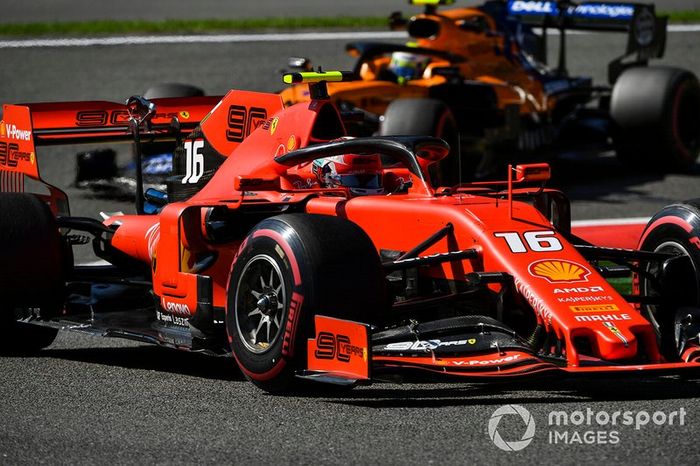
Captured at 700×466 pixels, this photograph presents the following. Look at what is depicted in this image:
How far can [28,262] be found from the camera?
25.4ft

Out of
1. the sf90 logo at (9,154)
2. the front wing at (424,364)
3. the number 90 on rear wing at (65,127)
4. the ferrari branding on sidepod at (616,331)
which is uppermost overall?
the number 90 on rear wing at (65,127)

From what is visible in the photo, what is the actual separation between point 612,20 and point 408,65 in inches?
103

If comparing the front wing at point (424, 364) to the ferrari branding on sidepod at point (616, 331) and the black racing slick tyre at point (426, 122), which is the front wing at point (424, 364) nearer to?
the ferrari branding on sidepod at point (616, 331)

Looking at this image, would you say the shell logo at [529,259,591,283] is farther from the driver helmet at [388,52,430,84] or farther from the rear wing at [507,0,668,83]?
Result: the rear wing at [507,0,668,83]

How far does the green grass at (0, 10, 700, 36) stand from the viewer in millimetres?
22078

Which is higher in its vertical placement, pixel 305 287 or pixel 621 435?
pixel 305 287

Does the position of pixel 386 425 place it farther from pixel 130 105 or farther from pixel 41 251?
pixel 130 105

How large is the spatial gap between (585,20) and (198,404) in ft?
36.1

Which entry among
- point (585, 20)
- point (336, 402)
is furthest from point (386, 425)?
point (585, 20)

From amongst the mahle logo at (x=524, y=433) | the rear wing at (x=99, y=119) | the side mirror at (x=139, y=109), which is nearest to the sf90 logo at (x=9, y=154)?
the rear wing at (x=99, y=119)

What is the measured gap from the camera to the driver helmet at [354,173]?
7688 millimetres

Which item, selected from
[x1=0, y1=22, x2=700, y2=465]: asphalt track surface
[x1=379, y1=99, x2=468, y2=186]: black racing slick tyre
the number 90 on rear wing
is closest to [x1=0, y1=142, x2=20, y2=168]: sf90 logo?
the number 90 on rear wing

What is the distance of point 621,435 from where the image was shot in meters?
5.50

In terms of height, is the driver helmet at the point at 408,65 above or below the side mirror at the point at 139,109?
below
